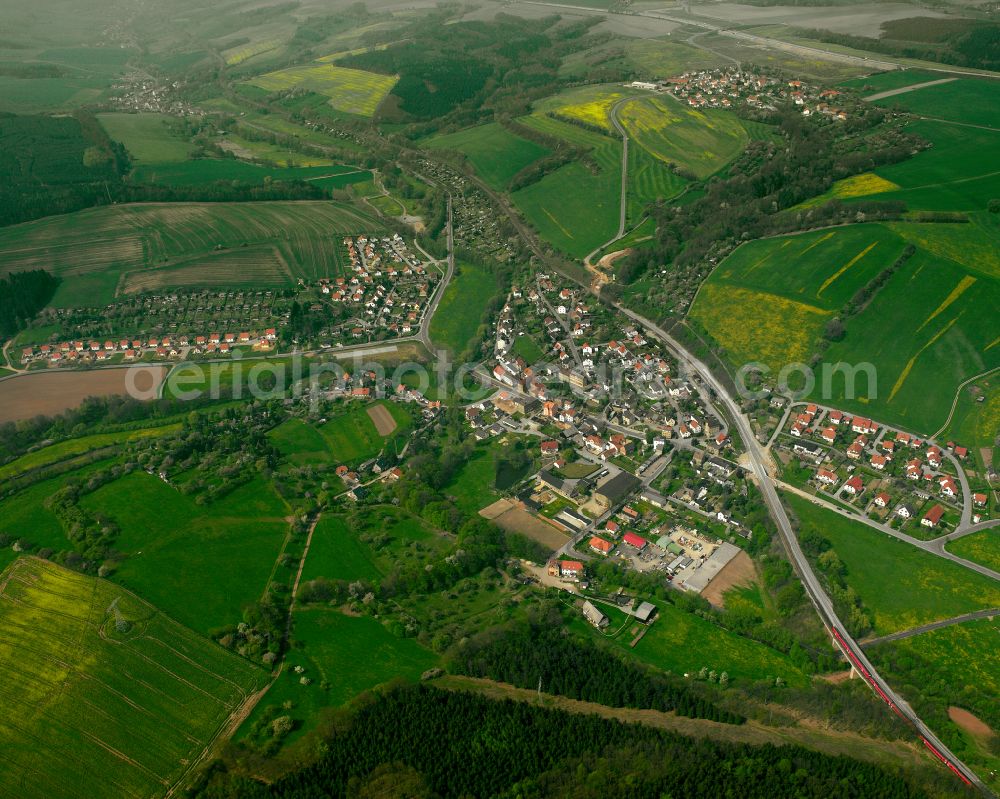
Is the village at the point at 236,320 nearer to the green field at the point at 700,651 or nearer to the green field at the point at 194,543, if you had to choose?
the green field at the point at 194,543

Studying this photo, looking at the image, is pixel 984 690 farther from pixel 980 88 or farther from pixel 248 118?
pixel 248 118

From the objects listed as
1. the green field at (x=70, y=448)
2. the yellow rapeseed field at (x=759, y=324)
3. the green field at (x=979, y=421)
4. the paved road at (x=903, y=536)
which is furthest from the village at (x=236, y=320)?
the green field at (x=979, y=421)

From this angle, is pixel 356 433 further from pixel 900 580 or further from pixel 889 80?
pixel 889 80

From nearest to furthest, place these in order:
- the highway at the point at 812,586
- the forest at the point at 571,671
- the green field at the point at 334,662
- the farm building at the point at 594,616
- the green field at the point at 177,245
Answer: the highway at the point at 812,586 < the forest at the point at 571,671 < the green field at the point at 334,662 < the farm building at the point at 594,616 < the green field at the point at 177,245

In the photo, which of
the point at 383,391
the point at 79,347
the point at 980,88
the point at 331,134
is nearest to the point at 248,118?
the point at 331,134

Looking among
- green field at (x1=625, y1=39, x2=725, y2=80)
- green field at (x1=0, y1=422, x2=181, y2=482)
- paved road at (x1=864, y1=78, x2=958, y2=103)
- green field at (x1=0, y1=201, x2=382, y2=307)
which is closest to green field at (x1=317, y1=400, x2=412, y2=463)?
green field at (x1=0, y1=422, x2=181, y2=482)

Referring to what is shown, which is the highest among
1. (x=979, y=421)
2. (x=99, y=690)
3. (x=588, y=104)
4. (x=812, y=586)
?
(x=588, y=104)

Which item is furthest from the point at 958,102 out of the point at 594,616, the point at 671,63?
the point at 594,616
